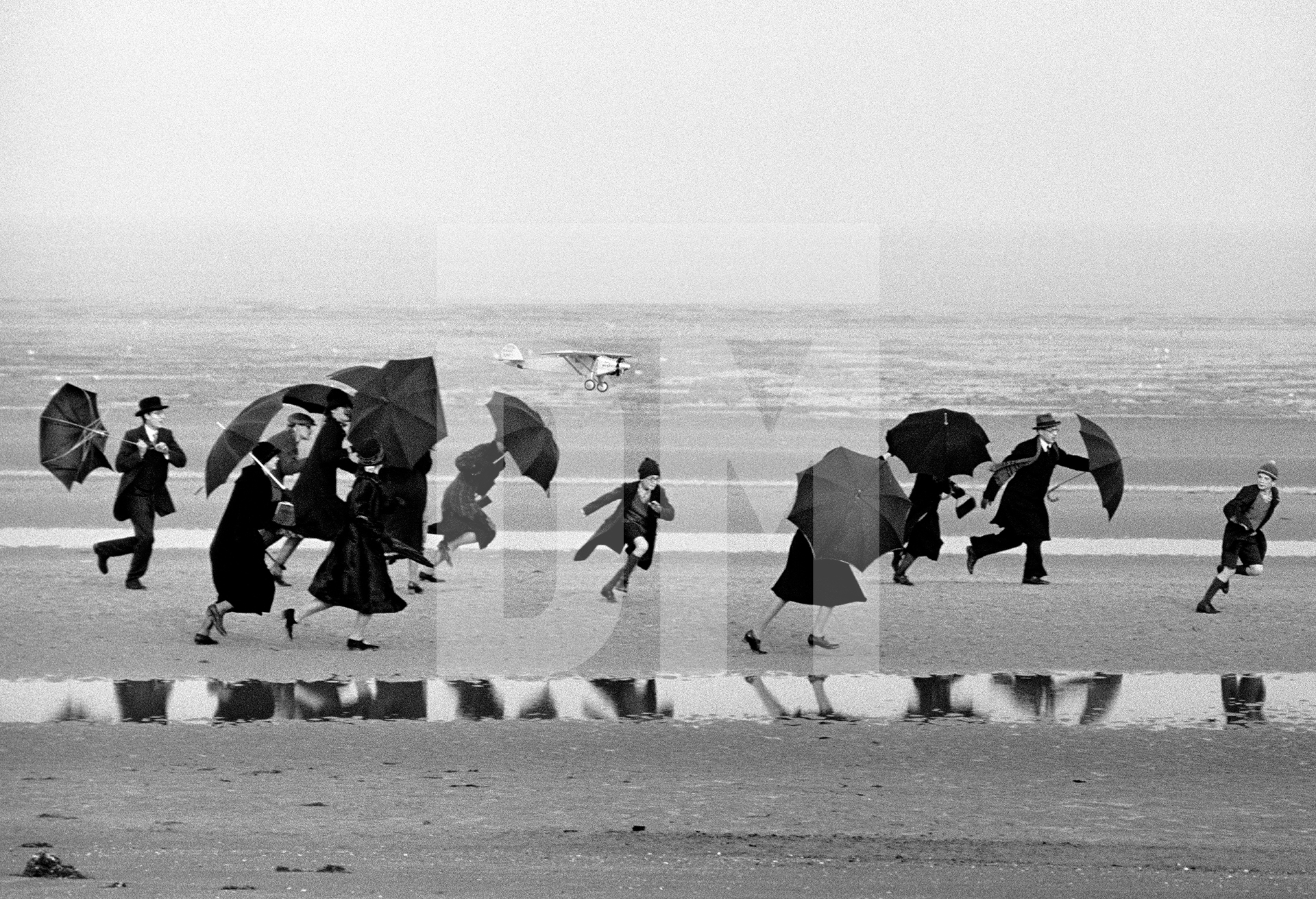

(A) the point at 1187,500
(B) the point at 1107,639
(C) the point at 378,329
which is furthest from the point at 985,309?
(B) the point at 1107,639

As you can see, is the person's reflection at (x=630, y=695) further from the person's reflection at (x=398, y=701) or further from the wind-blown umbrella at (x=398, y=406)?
the wind-blown umbrella at (x=398, y=406)

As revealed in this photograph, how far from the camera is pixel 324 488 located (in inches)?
470

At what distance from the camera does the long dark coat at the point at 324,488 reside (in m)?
11.9

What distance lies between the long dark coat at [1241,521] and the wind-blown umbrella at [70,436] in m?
9.08

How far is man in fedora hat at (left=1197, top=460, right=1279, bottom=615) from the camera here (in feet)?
43.5

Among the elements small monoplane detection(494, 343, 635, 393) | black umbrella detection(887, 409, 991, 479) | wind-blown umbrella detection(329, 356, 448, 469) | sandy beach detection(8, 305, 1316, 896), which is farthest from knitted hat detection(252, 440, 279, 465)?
small monoplane detection(494, 343, 635, 393)

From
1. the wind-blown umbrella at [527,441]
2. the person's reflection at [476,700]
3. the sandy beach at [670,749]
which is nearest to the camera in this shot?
the sandy beach at [670,749]

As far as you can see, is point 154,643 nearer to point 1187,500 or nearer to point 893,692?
point 893,692

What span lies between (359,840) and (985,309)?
65373 mm

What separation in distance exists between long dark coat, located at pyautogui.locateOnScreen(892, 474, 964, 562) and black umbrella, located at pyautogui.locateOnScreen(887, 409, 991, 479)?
0.59 feet

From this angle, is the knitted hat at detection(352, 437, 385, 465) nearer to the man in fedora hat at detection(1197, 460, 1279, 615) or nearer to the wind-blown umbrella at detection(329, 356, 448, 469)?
the wind-blown umbrella at detection(329, 356, 448, 469)

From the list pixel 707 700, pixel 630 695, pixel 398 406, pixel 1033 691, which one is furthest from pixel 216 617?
pixel 1033 691

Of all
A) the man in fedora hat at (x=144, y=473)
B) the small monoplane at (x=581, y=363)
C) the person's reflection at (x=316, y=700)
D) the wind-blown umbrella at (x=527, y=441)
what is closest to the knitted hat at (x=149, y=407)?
the man in fedora hat at (x=144, y=473)

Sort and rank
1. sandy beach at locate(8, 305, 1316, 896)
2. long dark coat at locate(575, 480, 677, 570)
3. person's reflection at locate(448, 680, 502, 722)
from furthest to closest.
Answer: long dark coat at locate(575, 480, 677, 570) < person's reflection at locate(448, 680, 502, 722) < sandy beach at locate(8, 305, 1316, 896)
